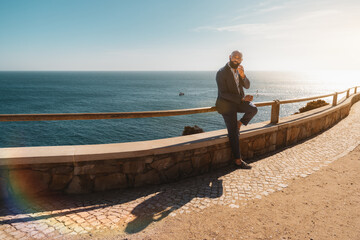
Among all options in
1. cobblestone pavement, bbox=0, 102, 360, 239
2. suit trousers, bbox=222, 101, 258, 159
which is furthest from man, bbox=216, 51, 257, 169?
cobblestone pavement, bbox=0, 102, 360, 239

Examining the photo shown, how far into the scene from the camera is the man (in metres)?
4.13

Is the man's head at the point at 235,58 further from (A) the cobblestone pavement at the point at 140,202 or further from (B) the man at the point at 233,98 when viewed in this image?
(A) the cobblestone pavement at the point at 140,202

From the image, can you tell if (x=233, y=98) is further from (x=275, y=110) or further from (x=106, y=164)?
(x=106, y=164)

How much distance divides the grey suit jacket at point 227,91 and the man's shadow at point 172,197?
47.3 inches

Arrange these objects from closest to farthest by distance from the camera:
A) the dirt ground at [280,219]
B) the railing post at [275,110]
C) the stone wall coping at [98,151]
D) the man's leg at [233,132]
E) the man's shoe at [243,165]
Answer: the dirt ground at [280,219], the stone wall coping at [98,151], the man's leg at [233,132], the man's shoe at [243,165], the railing post at [275,110]

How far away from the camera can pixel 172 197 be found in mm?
3355

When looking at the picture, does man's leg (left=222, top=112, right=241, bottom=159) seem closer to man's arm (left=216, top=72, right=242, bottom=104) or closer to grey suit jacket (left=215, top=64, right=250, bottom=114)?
grey suit jacket (left=215, top=64, right=250, bottom=114)

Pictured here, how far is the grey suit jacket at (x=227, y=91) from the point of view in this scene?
13.6 ft

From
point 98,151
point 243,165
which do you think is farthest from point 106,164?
point 243,165

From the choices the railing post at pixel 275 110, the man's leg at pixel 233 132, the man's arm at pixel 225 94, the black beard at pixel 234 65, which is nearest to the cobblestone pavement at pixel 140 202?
the man's leg at pixel 233 132

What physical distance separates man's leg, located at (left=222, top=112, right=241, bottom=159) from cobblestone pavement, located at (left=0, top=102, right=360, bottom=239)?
35 cm

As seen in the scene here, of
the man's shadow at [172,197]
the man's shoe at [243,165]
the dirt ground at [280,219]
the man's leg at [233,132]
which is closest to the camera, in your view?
the dirt ground at [280,219]

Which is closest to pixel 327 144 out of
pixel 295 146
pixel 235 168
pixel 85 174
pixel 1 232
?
pixel 295 146

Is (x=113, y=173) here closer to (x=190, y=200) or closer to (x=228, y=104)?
(x=190, y=200)
